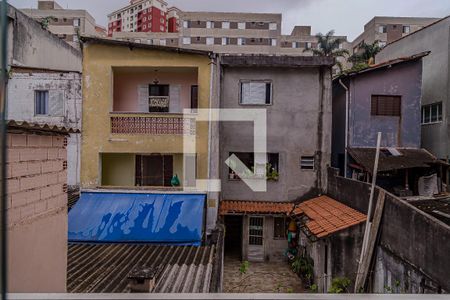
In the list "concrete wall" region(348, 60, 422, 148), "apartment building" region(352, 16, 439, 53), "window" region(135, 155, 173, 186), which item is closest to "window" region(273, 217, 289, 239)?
"concrete wall" region(348, 60, 422, 148)

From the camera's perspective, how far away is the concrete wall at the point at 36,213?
4863 millimetres

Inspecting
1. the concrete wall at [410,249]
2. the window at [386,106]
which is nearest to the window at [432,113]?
the window at [386,106]

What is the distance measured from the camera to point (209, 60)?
13.9m

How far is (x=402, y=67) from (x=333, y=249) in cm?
1072

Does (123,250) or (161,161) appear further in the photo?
(161,161)

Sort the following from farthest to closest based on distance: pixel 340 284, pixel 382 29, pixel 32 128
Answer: pixel 382 29
pixel 340 284
pixel 32 128

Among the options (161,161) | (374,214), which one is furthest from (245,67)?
(374,214)

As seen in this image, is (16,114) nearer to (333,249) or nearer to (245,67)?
(245,67)

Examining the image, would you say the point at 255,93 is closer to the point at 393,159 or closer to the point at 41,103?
the point at 393,159

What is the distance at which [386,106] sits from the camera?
17.3 m

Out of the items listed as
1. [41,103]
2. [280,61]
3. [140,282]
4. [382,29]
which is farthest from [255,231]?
[382,29]

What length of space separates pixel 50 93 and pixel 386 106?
665 inches

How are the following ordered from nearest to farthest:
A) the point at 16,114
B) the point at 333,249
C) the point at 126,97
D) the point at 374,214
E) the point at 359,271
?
the point at 359,271 → the point at 374,214 → the point at 333,249 → the point at 16,114 → the point at 126,97

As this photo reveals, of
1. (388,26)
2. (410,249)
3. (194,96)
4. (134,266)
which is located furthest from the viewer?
(388,26)
